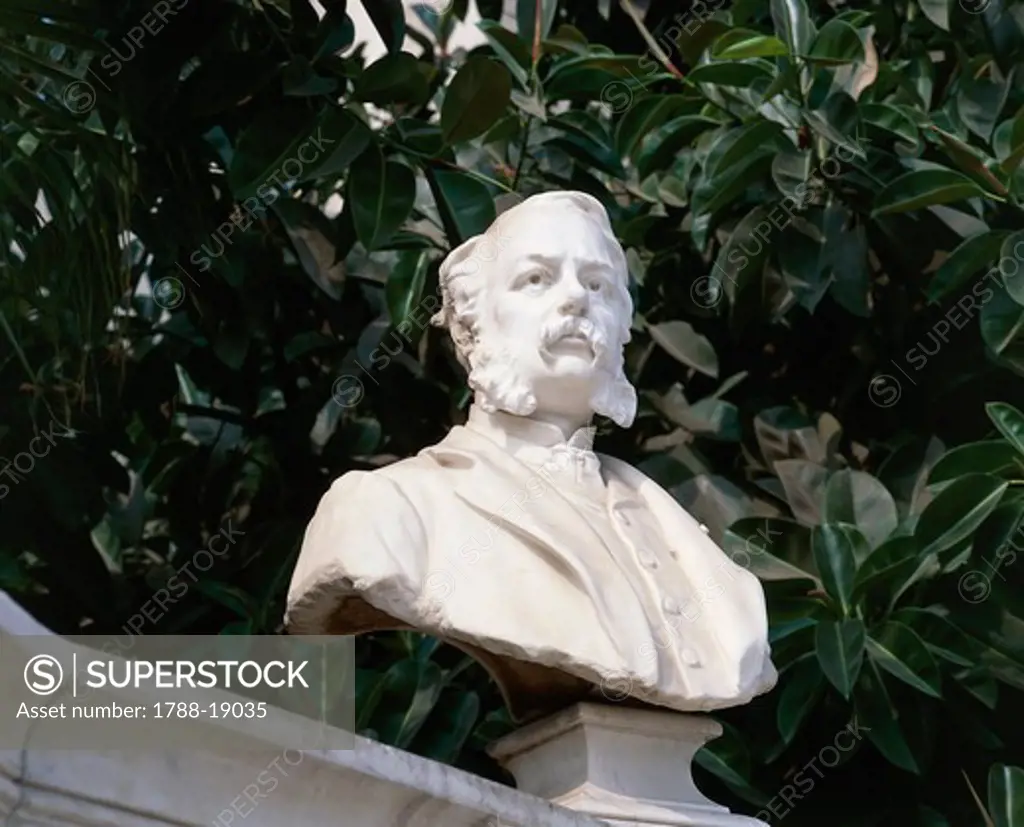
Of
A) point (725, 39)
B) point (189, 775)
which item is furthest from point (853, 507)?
point (189, 775)

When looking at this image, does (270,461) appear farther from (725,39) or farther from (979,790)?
(979,790)

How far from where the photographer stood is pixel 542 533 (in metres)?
2.87

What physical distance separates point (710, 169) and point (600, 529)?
1.27 metres

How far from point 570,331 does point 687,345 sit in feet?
4.56

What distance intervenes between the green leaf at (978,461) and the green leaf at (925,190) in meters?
0.46

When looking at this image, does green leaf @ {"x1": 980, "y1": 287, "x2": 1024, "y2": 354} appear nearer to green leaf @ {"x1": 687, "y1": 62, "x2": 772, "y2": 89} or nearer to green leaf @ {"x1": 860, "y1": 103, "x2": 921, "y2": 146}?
green leaf @ {"x1": 860, "y1": 103, "x2": 921, "y2": 146}

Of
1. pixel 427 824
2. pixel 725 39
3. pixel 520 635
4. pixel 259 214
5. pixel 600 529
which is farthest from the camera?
pixel 259 214

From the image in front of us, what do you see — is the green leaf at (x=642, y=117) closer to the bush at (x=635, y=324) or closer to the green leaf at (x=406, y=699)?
the bush at (x=635, y=324)

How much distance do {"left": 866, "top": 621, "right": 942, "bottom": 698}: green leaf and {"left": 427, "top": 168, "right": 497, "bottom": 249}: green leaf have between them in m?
1.04

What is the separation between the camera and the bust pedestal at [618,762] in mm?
2854

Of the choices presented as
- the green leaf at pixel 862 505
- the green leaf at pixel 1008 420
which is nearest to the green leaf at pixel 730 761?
the green leaf at pixel 862 505

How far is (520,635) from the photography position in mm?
2766

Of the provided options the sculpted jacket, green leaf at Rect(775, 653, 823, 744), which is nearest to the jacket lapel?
the sculpted jacket

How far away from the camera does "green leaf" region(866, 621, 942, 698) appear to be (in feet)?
12.1
